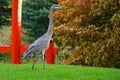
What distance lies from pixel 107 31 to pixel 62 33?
6.35 feet

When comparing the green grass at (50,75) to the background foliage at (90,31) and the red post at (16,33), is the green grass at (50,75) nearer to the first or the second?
the background foliage at (90,31)

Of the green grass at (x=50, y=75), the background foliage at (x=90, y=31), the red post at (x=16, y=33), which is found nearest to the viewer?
the green grass at (x=50, y=75)

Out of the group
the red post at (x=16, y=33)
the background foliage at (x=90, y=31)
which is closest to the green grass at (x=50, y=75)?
the background foliage at (x=90, y=31)

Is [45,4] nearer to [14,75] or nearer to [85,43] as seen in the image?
[85,43]

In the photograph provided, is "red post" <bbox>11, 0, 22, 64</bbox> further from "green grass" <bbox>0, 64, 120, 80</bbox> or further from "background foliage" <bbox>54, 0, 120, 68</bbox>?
"green grass" <bbox>0, 64, 120, 80</bbox>

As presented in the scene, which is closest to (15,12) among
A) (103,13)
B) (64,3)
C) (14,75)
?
(64,3)

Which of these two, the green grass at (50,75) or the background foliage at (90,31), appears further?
the background foliage at (90,31)

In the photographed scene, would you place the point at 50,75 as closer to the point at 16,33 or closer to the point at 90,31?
the point at 90,31

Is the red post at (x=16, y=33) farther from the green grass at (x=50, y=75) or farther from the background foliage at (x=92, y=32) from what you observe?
the green grass at (x=50, y=75)

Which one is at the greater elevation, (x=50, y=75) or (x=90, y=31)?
(x=90, y=31)

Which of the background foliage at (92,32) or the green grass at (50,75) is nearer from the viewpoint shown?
the green grass at (50,75)

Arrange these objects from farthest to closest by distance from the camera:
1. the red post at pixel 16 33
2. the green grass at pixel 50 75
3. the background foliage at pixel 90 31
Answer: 1. the red post at pixel 16 33
2. the background foliage at pixel 90 31
3. the green grass at pixel 50 75

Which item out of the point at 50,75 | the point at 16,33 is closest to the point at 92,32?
the point at 16,33

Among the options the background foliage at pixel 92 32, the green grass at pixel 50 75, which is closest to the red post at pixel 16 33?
the background foliage at pixel 92 32
